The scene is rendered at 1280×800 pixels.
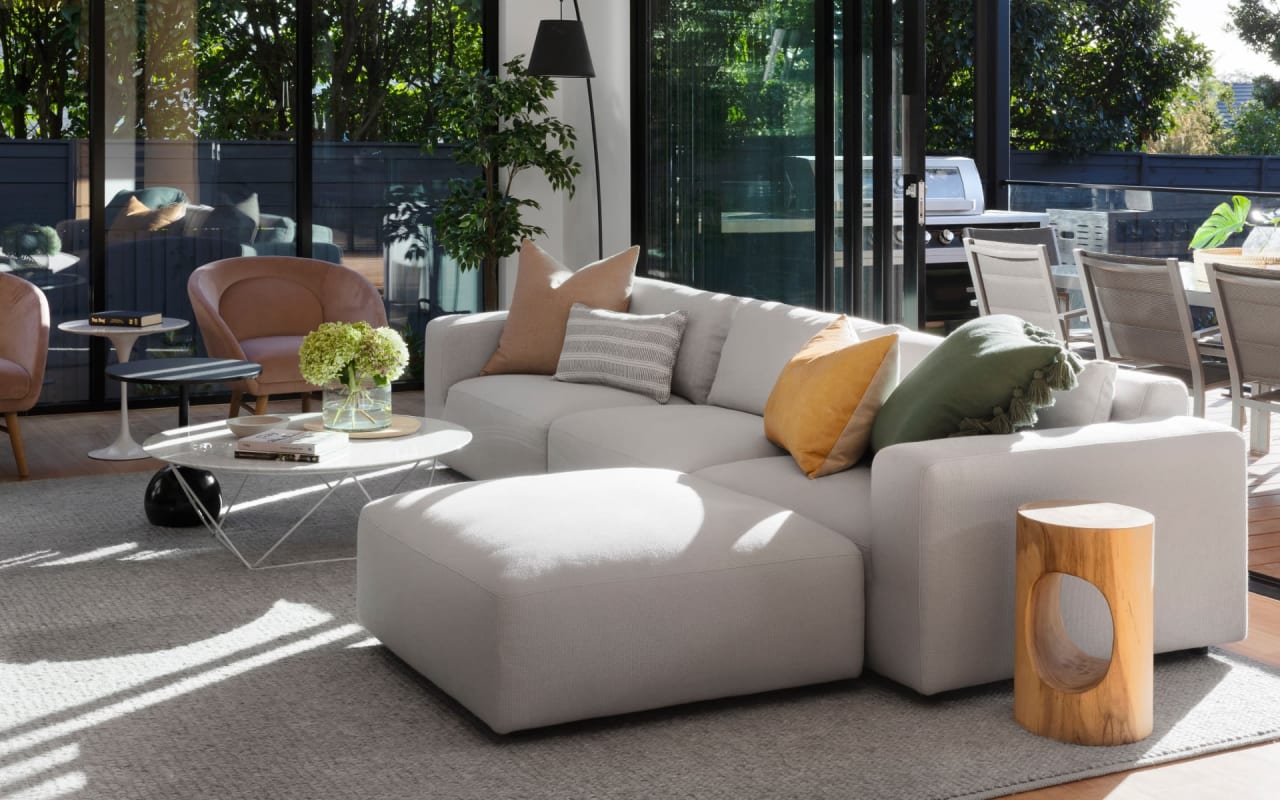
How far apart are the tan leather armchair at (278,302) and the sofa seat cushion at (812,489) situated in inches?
108

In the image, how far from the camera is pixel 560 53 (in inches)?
269

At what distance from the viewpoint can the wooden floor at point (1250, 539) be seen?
8.85 ft

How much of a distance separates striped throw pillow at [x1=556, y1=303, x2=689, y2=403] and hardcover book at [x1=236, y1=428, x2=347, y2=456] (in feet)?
3.64

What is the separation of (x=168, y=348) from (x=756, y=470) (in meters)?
4.29

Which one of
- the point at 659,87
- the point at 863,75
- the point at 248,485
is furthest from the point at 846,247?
the point at 248,485

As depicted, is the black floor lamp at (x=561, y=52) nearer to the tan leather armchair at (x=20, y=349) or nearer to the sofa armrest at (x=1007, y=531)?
the tan leather armchair at (x=20, y=349)

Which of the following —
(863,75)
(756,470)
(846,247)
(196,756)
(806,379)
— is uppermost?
(863,75)

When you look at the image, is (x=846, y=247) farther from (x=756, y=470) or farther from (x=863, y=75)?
(x=756, y=470)

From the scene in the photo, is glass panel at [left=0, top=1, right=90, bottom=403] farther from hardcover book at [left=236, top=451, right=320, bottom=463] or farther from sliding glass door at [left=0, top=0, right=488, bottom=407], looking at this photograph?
hardcover book at [left=236, top=451, right=320, bottom=463]

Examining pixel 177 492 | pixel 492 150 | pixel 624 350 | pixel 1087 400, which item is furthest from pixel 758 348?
pixel 492 150

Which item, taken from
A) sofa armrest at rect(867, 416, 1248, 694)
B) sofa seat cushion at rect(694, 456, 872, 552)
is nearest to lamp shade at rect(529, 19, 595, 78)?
sofa seat cushion at rect(694, 456, 872, 552)

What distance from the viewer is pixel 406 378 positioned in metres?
7.70

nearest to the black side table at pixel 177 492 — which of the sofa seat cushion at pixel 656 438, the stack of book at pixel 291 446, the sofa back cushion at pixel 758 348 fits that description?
the stack of book at pixel 291 446

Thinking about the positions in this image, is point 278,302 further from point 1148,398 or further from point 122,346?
point 1148,398
